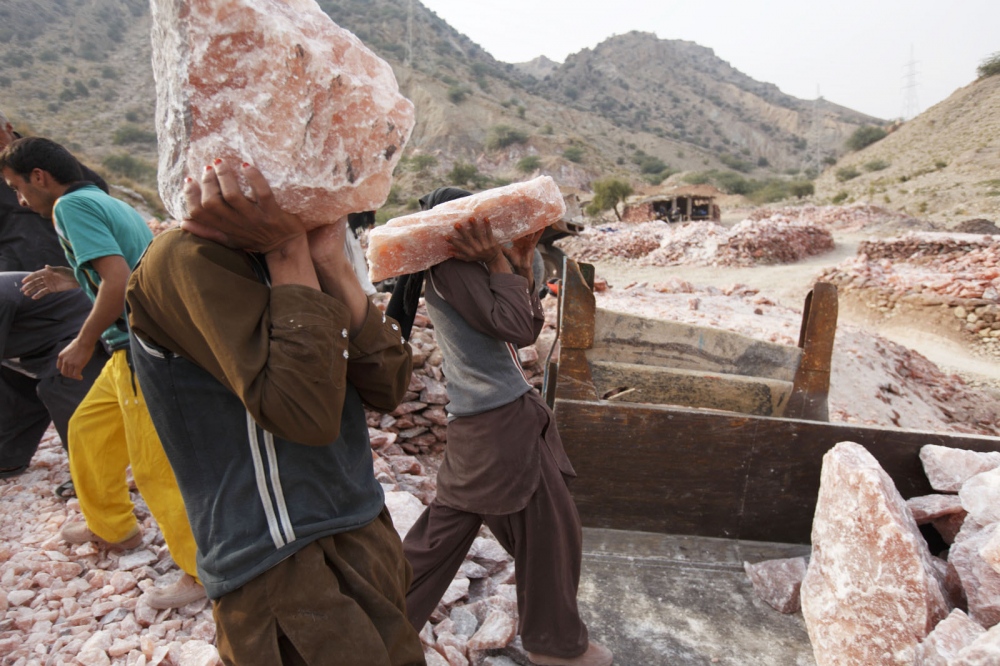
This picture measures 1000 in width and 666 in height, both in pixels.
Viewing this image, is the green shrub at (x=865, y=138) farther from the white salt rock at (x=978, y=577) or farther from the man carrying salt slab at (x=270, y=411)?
the man carrying salt slab at (x=270, y=411)

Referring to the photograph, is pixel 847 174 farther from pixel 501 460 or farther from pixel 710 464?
pixel 501 460

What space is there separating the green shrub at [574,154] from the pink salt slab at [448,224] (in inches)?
1499

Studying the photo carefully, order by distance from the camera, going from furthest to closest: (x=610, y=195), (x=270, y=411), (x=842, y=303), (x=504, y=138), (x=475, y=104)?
(x=475, y=104), (x=504, y=138), (x=610, y=195), (x=842, y=303), (x=270, y=411)

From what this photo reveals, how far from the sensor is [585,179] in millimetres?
36750

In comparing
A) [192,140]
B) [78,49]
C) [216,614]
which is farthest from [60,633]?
[78,49]

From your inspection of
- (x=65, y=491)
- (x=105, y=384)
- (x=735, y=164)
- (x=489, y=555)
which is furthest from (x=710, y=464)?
(x=735, y=164)

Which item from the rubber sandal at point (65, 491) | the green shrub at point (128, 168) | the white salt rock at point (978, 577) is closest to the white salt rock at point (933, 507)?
the white salt rock at point (978, 577)

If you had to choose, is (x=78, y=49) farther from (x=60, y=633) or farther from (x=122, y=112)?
(x=60, y=633)

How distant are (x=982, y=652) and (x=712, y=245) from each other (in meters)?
13.4

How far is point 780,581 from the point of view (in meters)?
2.35

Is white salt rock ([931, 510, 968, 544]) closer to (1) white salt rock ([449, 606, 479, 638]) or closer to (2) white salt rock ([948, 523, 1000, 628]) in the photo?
(2) white salt rock ([948, 523, 1000, 628])

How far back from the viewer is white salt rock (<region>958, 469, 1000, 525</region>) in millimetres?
1930

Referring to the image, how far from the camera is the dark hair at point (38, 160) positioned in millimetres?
2037

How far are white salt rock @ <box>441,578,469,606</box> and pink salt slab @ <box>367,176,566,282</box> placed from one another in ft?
4.18
